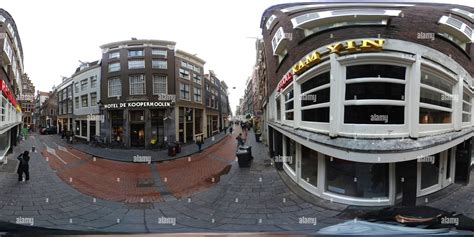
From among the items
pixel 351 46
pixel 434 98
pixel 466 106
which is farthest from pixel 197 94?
pixel 466 106

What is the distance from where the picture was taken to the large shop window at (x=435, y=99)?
0.79 metres

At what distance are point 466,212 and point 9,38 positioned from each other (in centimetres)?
218

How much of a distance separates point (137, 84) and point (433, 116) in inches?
47.9

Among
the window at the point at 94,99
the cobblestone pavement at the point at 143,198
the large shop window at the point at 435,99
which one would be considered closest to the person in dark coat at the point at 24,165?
the cobblestone pavement at the point at 143,198

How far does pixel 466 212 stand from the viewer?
0.94 m

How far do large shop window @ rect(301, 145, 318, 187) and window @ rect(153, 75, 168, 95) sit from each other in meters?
0.72

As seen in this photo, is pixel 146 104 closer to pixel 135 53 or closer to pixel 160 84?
pixel 160 84

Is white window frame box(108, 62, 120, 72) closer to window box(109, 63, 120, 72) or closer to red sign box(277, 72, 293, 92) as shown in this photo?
window box(109, 63, 120, 72)

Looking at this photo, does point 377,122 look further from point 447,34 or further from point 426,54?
point 447,34

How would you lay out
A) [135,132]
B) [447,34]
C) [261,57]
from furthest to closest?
[261,57]
[447,34]
[135,132]

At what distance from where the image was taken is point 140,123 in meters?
0.73

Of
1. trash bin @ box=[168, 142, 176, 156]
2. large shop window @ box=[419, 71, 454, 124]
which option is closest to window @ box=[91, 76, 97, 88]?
trash bin @ box=[168, 142, 176, 156]

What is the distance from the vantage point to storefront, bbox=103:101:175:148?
723 mm

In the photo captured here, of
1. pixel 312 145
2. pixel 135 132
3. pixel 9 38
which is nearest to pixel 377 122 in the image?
pixel 312 145
